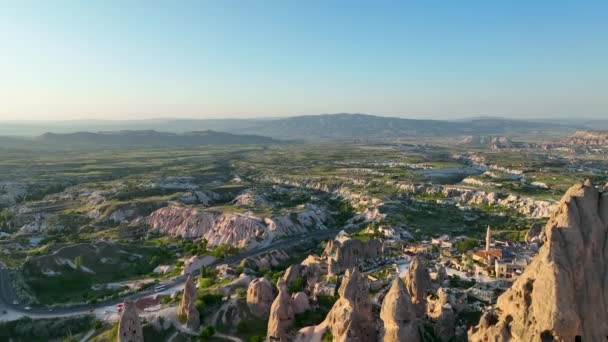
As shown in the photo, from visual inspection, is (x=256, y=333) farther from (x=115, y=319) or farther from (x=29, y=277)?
(x=29, y=277)

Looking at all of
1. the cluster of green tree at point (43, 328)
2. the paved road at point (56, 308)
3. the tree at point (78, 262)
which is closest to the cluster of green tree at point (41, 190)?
the tree at point (78, 262)

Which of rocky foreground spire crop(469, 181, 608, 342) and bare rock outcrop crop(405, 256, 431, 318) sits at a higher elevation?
rocky foreground spire crop(469, 181, 608, 342)

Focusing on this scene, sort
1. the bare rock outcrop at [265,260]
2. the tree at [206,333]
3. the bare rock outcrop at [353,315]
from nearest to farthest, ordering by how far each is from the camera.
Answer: the bare rock outcrop at [353,315]
the tree at [206,333]
the bare rock outcrop at [265,260]

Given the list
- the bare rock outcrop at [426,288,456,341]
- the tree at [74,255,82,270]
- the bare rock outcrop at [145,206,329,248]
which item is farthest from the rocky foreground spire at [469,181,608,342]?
the tree at [74,255,82,270]

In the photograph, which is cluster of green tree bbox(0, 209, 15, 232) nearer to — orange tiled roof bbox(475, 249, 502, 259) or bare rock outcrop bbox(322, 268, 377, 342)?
bare rock outcrop bbox(322, 268, 377, 342)

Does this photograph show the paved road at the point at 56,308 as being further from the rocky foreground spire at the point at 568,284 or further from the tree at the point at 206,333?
the rocky foreground spire at the point at 568,284
